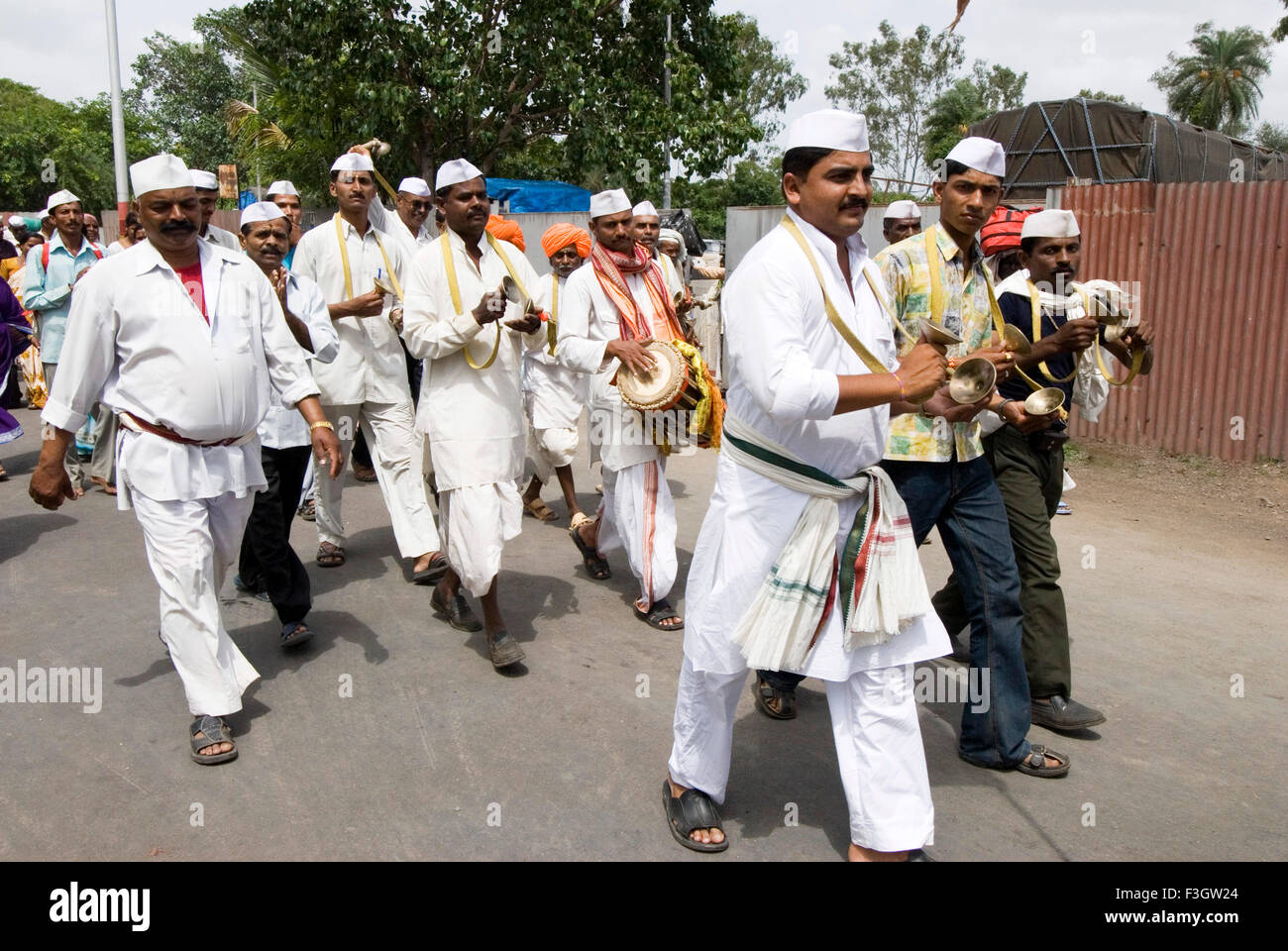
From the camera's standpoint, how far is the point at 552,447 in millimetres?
7406

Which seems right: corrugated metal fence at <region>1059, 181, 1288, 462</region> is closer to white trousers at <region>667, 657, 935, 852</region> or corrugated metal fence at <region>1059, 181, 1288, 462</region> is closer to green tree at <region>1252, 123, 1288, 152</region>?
white trousers at <region>667, 657, 935, 852</region>

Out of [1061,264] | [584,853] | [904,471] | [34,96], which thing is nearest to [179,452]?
[584,853]

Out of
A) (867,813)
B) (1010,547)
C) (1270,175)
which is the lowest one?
(867,813)

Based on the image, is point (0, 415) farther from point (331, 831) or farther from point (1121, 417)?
point (1121, 417)

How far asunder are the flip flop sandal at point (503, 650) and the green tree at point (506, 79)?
43.9 feet

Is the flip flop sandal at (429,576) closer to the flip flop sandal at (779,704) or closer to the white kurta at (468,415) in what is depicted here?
the white kurta at (468,415)

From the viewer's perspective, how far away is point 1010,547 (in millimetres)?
3781

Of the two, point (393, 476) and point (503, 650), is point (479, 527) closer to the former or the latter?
point (503, 650)

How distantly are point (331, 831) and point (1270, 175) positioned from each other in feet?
72.0

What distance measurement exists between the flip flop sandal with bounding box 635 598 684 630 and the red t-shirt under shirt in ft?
8.27

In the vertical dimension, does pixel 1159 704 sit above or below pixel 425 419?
below

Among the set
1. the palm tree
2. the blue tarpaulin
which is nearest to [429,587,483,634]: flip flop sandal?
the blue tarpaulin

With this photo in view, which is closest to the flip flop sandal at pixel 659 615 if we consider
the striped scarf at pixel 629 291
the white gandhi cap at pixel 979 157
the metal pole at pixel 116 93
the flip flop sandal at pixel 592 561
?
the flip flop sandal at pixel 592 561

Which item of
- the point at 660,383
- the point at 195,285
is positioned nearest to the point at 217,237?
the point at 195,285
